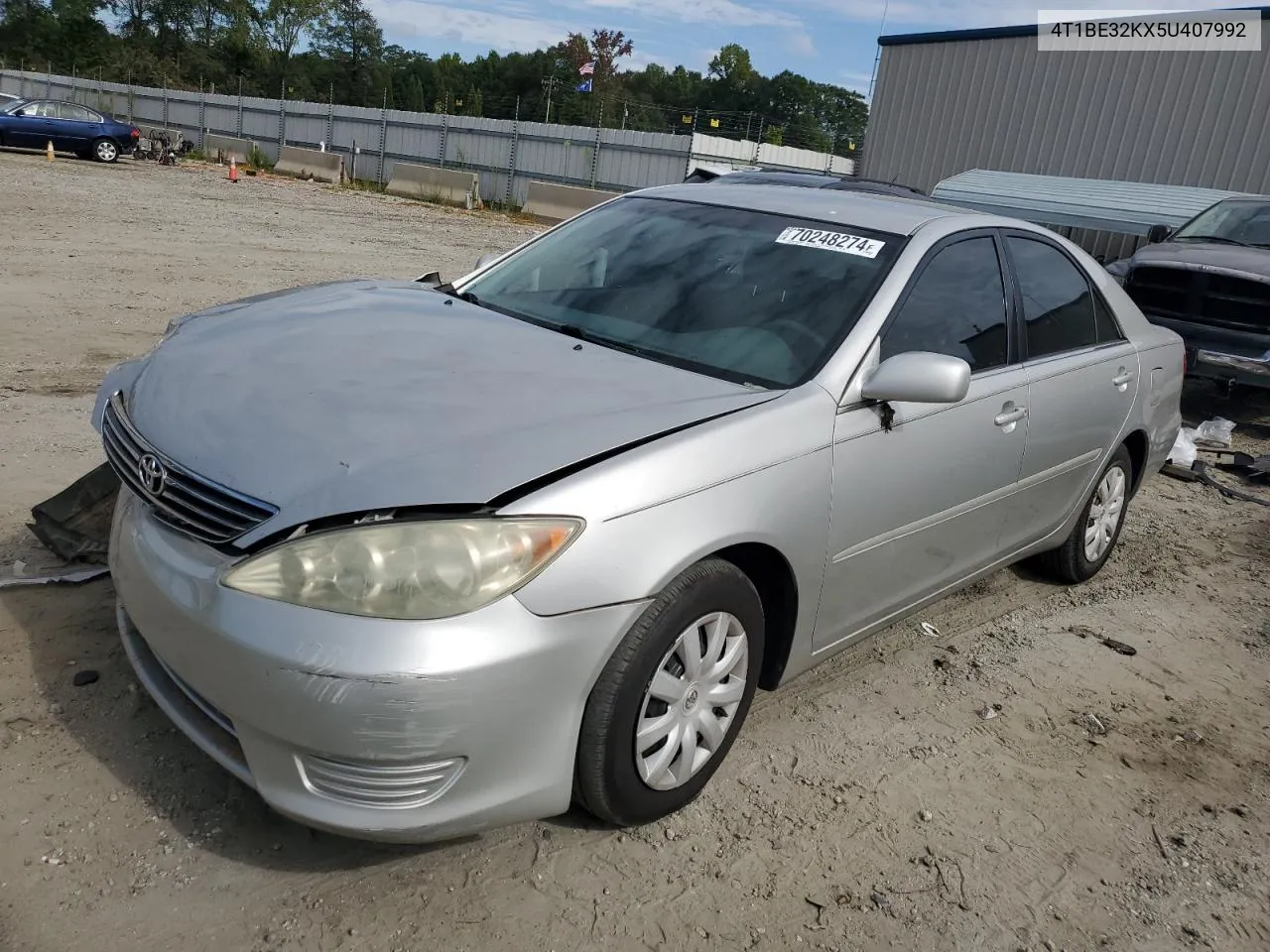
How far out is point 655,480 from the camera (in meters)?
2.39

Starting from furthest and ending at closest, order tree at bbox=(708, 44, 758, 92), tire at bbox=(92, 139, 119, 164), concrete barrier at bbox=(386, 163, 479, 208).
→ tree at bbox=(708, 44, 758, 92)
tire at bbox=(92, 139, 119, 164)
concrete barrier at bbox=(386, 163, 479, 208)

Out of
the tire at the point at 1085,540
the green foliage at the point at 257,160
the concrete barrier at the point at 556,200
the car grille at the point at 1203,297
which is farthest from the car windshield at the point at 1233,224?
the green foliage at the point at 257,160

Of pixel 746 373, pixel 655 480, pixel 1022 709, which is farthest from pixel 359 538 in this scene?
pixel 1022 709

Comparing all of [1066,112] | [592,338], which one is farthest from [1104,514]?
[1066,112]

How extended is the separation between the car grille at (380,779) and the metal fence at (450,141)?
23.1m

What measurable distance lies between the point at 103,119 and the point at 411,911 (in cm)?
2895

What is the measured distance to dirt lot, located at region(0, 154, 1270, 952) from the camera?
2324mm

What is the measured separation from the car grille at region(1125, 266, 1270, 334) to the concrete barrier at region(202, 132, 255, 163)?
29.6m

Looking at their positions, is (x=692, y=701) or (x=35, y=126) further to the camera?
(x=35, y=126)

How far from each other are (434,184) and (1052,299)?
2450 cm

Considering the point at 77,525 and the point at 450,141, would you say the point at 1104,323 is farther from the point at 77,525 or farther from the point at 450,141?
the point at 450,141

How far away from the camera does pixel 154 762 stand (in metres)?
2.70

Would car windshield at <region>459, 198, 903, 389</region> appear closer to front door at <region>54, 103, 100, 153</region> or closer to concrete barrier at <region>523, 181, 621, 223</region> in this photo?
concrete barrier at <region>523, 181, 621, 223</region>

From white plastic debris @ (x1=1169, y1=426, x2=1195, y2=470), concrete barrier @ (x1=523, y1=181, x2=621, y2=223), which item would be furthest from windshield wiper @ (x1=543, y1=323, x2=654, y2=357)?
Answer: concrete barrier @ (x1=523, y1=181, x2=621, y2=223)
